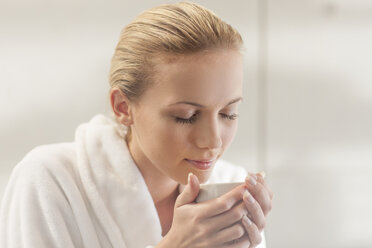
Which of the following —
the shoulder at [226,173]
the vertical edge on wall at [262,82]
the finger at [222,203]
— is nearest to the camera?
the finger at [222,203]

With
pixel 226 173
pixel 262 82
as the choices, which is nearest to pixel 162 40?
pixel 226 173

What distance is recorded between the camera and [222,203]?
2.81 ft

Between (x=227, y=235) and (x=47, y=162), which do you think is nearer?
(x=227, y=235)

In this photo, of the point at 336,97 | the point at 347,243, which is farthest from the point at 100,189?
the point at 347,243

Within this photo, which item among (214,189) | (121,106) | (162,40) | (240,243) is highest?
(162,40)

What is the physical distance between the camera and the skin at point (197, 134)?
0.88 meters

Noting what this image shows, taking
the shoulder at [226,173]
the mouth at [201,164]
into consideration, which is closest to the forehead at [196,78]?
the mouth at [201,164]

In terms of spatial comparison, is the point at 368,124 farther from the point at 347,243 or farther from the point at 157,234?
the point at 157,234

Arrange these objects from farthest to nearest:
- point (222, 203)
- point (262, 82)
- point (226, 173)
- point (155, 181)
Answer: point (262, 82) → point (226, 173) → point (155, 181) → point (222, 203)

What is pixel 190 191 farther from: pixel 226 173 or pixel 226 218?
pixel 226 173

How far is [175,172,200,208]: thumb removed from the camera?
2.85 feet

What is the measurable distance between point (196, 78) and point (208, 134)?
4.1 inches

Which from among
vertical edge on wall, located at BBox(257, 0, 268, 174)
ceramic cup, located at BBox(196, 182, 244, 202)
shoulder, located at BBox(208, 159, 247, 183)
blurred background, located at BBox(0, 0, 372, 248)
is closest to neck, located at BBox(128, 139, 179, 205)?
shoulder, located at BBox(208, 159, 247, 183)

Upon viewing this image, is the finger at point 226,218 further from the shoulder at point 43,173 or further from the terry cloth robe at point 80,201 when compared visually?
the shoulder at point 43,173
